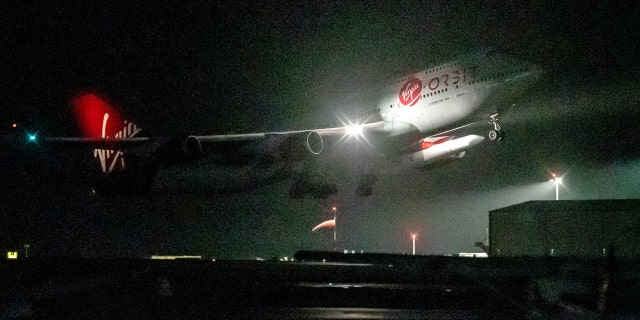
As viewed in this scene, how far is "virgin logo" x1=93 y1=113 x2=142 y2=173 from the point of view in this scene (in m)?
38.9

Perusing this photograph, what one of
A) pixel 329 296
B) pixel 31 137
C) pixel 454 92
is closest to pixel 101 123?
pixel 31 137

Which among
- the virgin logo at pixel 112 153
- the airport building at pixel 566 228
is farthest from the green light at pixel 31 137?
the airport building at pixel 566 228

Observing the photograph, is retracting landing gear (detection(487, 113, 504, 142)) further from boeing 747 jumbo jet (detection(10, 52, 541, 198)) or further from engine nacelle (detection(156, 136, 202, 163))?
engine nacelle (detection(156, 136, 202, 163))

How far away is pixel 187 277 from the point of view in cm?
1358

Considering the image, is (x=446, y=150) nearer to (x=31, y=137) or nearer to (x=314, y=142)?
(x=314, y=142)

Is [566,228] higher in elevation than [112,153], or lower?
lower

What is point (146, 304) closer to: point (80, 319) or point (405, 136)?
point (80, 319)

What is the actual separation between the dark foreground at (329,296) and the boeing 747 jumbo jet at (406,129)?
50.8 feet

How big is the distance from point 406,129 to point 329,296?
2084 centimetres

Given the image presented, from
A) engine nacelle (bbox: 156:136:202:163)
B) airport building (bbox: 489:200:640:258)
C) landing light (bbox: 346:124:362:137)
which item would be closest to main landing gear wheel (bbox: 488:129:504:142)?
airport building (bbox: 489:200:640:258)

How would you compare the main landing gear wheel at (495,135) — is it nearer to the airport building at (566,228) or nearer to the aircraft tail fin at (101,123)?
the airport building at (566,228)

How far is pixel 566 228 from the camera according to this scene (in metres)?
30.6

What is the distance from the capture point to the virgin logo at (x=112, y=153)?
38.9 metres

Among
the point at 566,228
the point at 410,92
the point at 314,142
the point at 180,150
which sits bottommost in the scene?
the point at 566,228
